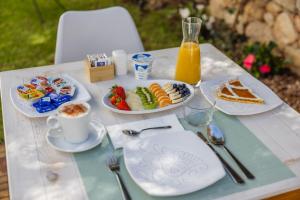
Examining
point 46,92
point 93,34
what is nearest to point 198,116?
point 46,92

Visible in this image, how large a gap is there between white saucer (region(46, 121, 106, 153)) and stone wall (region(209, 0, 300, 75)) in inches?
71.1

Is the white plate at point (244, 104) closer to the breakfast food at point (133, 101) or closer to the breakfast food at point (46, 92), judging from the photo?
the breakfast food at point (133, 101)

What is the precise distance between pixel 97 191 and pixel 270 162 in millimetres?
434

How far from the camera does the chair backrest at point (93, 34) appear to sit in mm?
1778

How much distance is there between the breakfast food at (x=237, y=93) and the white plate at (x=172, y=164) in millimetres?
243

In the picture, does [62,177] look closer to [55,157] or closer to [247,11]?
[55,157]

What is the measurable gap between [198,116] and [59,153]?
41 cm

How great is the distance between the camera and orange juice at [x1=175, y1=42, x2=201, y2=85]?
137 cm

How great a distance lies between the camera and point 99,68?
1.37 meters

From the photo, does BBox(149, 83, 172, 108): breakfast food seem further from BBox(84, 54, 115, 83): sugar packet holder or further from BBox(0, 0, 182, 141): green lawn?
BBox(0, 0, 182, 141): green lawn

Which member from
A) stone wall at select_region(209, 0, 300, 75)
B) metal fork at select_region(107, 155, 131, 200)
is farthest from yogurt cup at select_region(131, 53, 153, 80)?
stone wall at select_region(209, 0, 300, 75)

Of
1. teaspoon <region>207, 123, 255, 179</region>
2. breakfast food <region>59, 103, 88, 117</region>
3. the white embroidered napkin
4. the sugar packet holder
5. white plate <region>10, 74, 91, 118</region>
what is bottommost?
teaspoon <region>207, 123, 255, 179</region>

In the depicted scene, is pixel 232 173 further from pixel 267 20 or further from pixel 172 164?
pixel 267 20

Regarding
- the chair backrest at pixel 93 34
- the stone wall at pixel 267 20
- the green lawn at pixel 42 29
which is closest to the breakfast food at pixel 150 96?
the chair backrest at pixel 93 34
